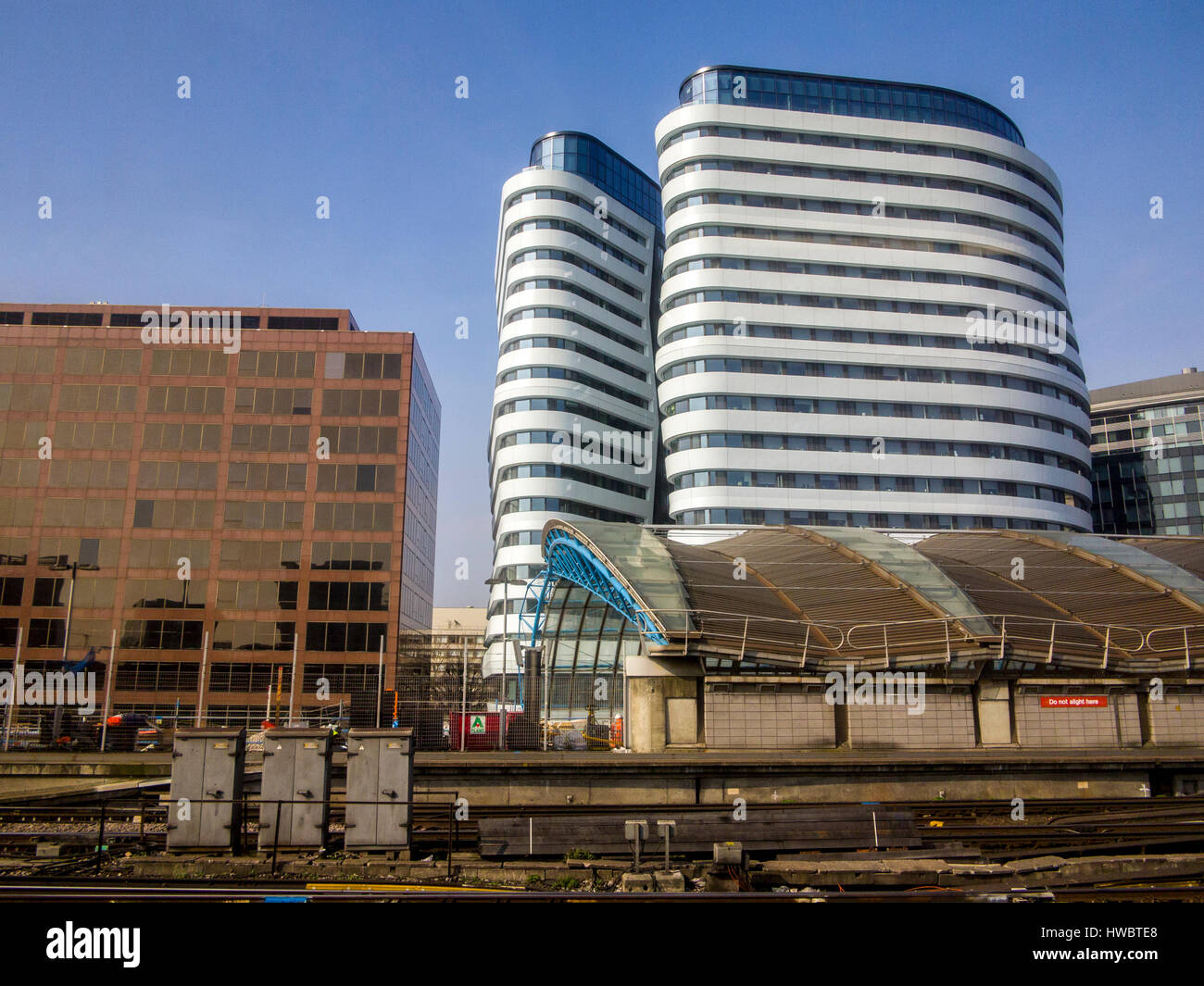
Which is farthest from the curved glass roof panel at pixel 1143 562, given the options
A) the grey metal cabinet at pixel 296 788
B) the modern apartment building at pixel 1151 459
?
the modern apartment building at pixel 1151 459

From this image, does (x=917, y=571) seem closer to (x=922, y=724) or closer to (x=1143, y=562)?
(x=922, y=724)

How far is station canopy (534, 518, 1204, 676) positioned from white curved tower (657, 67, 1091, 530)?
42166 mm

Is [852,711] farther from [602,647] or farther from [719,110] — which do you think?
[719,110]

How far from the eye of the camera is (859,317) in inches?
3556

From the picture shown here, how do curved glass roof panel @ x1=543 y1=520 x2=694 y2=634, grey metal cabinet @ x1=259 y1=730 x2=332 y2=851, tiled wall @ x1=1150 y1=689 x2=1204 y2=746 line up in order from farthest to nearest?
tiled wall @ x1=1150 y1=689 x2=1204 y2=746 → curved glass roof panel @ x1=543 y1=520 x2=694 y2=634 → grey metal cabinet @ x1=259 y1=730 x2=332 y2=851

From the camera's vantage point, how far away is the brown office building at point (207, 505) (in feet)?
205

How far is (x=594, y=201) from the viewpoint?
9938 cm

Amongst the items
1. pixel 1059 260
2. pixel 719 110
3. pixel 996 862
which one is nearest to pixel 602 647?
pixel 996 862

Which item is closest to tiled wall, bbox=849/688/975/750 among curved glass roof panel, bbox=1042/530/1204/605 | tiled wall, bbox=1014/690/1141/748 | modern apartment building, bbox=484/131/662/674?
tiled wall, bbox=1014/690/1141/748

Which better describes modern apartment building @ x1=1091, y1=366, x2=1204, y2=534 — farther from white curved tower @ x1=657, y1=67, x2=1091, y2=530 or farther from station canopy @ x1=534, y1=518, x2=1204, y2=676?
station canopy @ x1=534, y1=518, x2=1204, y2=676

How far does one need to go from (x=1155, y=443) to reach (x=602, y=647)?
105342 mm

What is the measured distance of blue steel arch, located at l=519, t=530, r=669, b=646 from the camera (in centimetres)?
2831

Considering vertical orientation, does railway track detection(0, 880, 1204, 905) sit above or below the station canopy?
below

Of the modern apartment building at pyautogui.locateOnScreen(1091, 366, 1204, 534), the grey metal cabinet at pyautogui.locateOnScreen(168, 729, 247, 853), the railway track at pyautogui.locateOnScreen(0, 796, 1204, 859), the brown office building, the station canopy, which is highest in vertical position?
the modern apartment building at pyautogui.locateOnScreen(1091, 366, 1204, 534)
